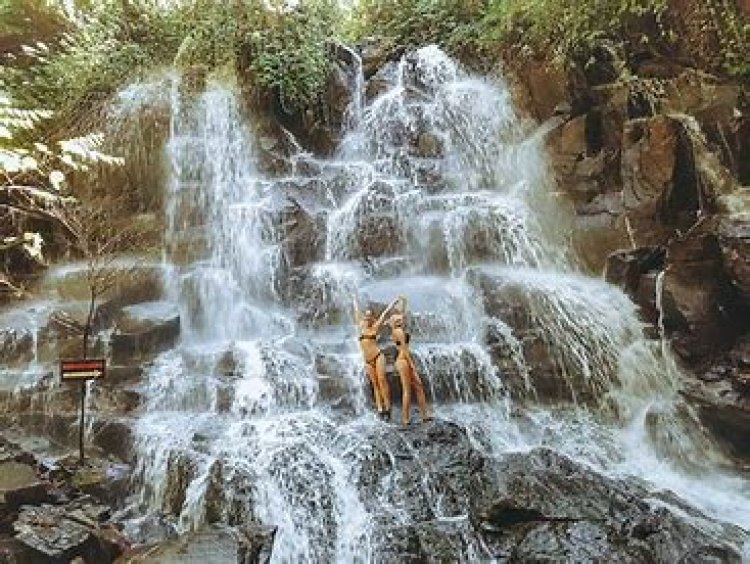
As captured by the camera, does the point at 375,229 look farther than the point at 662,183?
Yes

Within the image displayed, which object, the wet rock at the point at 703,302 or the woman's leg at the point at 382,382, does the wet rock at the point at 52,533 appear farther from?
the wet rock at the point at 703,302

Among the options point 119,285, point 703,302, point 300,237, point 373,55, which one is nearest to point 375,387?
point 300,237

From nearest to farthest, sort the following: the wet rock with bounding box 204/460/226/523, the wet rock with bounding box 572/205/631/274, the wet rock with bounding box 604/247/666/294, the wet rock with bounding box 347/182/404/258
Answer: the wet rock with bounding box 204/460/226/523 → the wet rock with bounding box 604/247/666/294 → the wet rock with bounding box 572/205/631/274 → the wet rock with bounding box 347/182/404/258

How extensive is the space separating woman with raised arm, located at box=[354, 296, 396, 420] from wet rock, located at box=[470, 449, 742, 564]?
5.54 ft

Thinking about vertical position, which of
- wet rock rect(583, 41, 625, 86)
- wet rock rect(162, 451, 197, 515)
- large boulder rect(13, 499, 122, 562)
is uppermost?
wet rock rect(583, 41, 625, 86)

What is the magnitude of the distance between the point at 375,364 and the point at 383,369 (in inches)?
4.7

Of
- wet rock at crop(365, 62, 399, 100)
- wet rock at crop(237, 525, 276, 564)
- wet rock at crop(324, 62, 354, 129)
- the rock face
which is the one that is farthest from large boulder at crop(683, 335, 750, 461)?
wet rock at crop(365, 62, 399, 100)

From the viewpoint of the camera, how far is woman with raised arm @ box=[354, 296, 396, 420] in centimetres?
809

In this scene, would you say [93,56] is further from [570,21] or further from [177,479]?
[177,479]

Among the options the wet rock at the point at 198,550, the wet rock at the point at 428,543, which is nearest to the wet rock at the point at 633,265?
the wet rock at the point at 428,543

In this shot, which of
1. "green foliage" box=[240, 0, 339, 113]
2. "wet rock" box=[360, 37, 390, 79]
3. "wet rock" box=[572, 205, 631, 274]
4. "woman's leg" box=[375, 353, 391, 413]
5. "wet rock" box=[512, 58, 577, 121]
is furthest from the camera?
"wet rock" box=[360, 37, 390, 79]

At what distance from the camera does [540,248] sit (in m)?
10.9

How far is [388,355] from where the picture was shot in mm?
8703

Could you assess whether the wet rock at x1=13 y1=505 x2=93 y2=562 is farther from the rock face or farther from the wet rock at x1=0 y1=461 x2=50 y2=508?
the rock face
